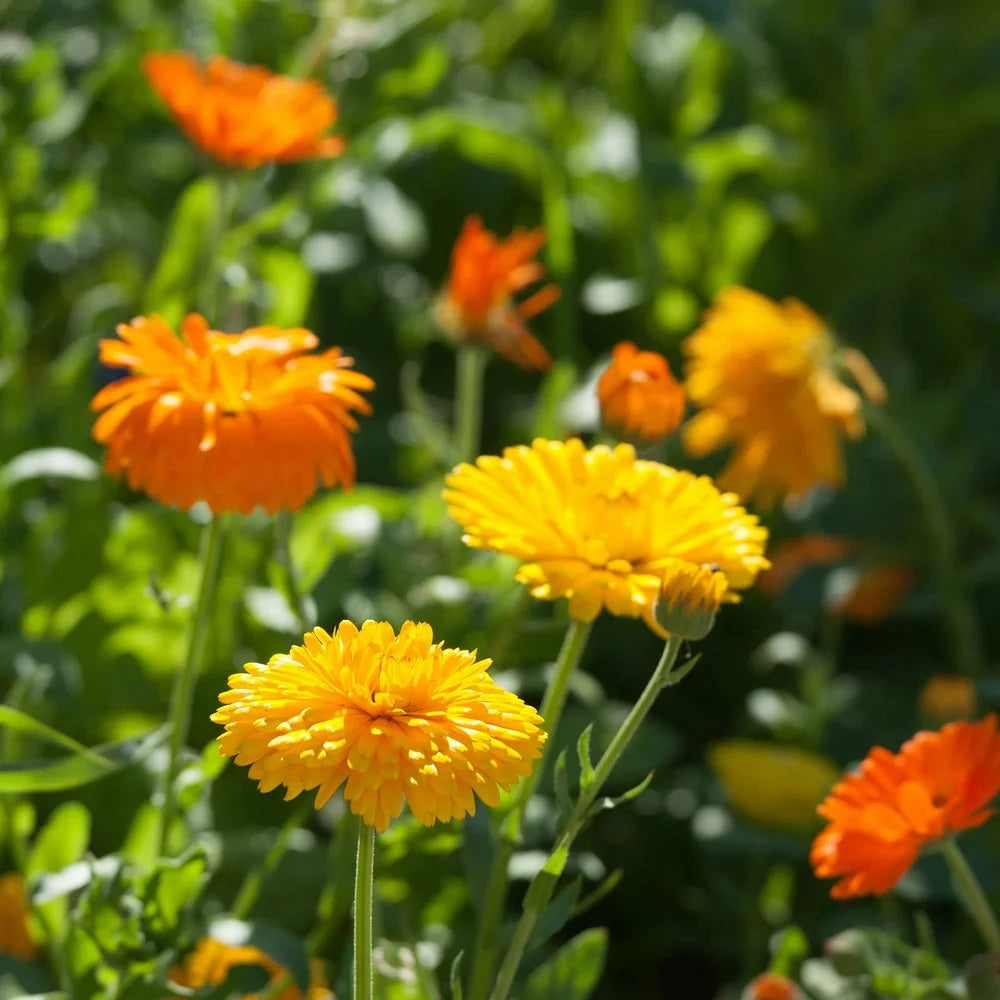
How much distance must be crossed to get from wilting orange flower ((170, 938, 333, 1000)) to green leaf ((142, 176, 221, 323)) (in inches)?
25.5

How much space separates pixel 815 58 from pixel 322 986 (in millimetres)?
1525

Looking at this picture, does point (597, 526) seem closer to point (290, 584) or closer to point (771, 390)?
point (290, 584)

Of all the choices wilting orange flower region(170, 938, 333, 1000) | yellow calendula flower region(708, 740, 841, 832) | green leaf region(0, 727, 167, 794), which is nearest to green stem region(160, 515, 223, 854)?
green leaf region(0, 727, 167, 794)

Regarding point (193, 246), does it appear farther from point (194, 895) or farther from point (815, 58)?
point (815, 58)

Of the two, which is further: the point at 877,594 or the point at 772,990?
the point at 877,594

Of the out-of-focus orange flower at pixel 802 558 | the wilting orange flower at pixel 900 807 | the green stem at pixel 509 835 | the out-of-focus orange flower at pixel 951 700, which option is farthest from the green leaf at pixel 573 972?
the out-of-focus orange flower at pixel 802 558

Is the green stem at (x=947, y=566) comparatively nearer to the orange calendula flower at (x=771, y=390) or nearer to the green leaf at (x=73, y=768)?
the orange calendula flower at (x=771, y=390)

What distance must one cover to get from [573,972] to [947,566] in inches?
25.7

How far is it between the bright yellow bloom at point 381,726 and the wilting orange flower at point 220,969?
383 millimetres

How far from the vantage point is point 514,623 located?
1.08 meters

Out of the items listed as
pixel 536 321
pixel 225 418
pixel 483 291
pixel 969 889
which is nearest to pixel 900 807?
pixel 969 889

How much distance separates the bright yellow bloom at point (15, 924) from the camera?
3.59ft

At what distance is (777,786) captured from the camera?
1.29 metres

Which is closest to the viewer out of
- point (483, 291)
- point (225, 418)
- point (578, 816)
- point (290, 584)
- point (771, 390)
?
point (578, 816)
